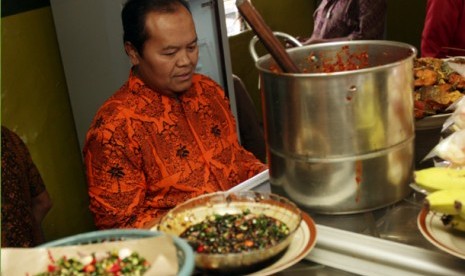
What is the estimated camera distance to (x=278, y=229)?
1.09 meters

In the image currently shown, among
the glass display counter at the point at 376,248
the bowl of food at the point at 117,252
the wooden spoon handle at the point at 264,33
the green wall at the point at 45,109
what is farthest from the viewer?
the green wall at the point at 45,109

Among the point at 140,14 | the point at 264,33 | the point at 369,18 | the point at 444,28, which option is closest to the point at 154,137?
the point at 140,14

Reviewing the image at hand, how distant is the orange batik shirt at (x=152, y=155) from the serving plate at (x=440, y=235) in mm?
992

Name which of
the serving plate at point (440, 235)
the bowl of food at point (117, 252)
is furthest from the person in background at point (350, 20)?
the bowl of food at point (117, 252)

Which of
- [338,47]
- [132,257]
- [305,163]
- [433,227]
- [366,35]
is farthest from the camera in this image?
[366,35]

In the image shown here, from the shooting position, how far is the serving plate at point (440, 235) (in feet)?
3.30

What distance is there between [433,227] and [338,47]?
0.50 metres

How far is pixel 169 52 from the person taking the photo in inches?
79.5

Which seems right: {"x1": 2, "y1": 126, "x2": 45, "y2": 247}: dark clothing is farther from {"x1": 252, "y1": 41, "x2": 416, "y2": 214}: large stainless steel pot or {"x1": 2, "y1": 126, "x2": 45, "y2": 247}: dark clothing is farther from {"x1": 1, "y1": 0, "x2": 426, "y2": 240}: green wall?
{"x1": 252, "y1": 41, "x2": 416, "y2": 214}: large stainless steel pot

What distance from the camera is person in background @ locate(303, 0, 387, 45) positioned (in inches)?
154

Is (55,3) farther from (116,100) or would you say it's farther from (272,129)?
(272,129)

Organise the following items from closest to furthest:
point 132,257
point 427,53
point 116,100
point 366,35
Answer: point 132,257 < point 116,100 < point 427,53 < point 366,35

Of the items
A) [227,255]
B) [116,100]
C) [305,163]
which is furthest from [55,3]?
[227,255]

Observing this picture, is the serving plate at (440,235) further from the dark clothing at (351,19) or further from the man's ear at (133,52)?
the dark clothing at (351,19)
